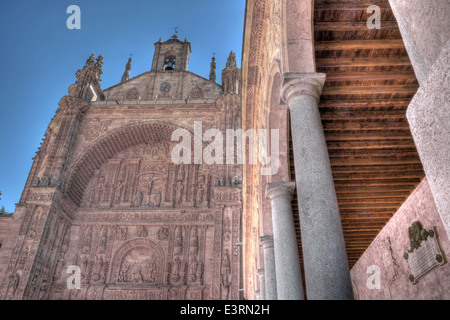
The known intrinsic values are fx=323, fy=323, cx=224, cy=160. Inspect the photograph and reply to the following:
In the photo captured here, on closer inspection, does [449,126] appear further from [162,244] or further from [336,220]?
[162,244]

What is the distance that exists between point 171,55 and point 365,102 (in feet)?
73.8

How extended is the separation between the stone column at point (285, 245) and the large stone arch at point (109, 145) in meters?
14.6

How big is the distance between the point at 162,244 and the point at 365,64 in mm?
15085

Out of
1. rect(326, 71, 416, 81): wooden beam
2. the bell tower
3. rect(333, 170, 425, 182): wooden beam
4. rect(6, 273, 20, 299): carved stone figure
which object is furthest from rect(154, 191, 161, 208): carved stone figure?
rect(326, 71, 416, 81): wooden beam

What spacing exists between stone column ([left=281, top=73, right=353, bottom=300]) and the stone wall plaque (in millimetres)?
3529

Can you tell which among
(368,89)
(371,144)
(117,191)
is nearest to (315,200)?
(368,89)

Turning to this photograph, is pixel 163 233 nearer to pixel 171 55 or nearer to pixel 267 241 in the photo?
pixel 267 241

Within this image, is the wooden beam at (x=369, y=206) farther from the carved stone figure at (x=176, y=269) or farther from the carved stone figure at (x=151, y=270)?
the carved stone figure at (x=151, y=270)

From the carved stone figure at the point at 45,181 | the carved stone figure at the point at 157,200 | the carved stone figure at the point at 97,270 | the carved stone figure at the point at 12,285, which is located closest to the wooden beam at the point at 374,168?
the carved stone figure at the point at 157,200

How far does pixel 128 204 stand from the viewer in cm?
1922

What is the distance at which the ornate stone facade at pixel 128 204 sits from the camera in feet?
51.4

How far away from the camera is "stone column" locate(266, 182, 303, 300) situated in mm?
5043

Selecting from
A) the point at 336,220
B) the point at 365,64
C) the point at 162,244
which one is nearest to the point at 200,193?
the point at 162,244

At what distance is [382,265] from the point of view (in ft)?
27.3
